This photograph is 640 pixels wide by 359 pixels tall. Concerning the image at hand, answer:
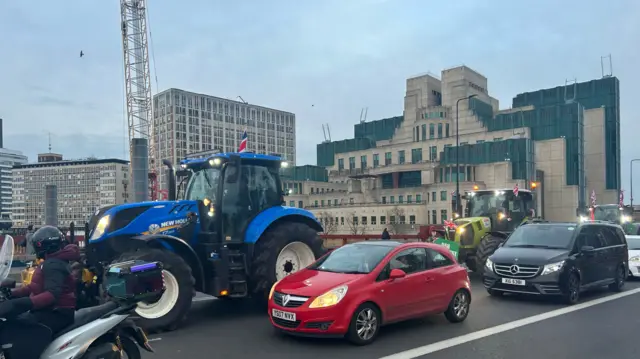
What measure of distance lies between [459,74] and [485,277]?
7712 centimetres

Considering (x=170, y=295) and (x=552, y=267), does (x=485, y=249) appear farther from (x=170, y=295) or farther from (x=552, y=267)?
(x=170, y=295)

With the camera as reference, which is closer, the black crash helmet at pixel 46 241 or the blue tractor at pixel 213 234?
the black crash helmet at pixel 46 241

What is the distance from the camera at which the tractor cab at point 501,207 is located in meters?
15.9

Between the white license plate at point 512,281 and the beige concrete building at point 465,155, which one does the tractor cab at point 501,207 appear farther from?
the beige concrete building at point 465,155

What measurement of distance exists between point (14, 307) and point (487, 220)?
13.8 metres

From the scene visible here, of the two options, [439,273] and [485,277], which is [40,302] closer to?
[439,273]

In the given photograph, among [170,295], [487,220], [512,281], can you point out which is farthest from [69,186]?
[512,281]

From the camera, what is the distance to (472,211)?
1655cm

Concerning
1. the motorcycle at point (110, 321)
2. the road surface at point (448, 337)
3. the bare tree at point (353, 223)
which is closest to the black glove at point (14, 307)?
the motorcycle at point (110, 321)

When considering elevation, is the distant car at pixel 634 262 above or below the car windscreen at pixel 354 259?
below

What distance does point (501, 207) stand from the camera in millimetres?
16109

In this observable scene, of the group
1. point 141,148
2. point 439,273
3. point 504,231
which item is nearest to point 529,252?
point 439,273

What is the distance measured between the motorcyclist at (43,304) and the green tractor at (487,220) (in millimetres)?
11536

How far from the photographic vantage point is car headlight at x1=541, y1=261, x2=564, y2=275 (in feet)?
33.9
